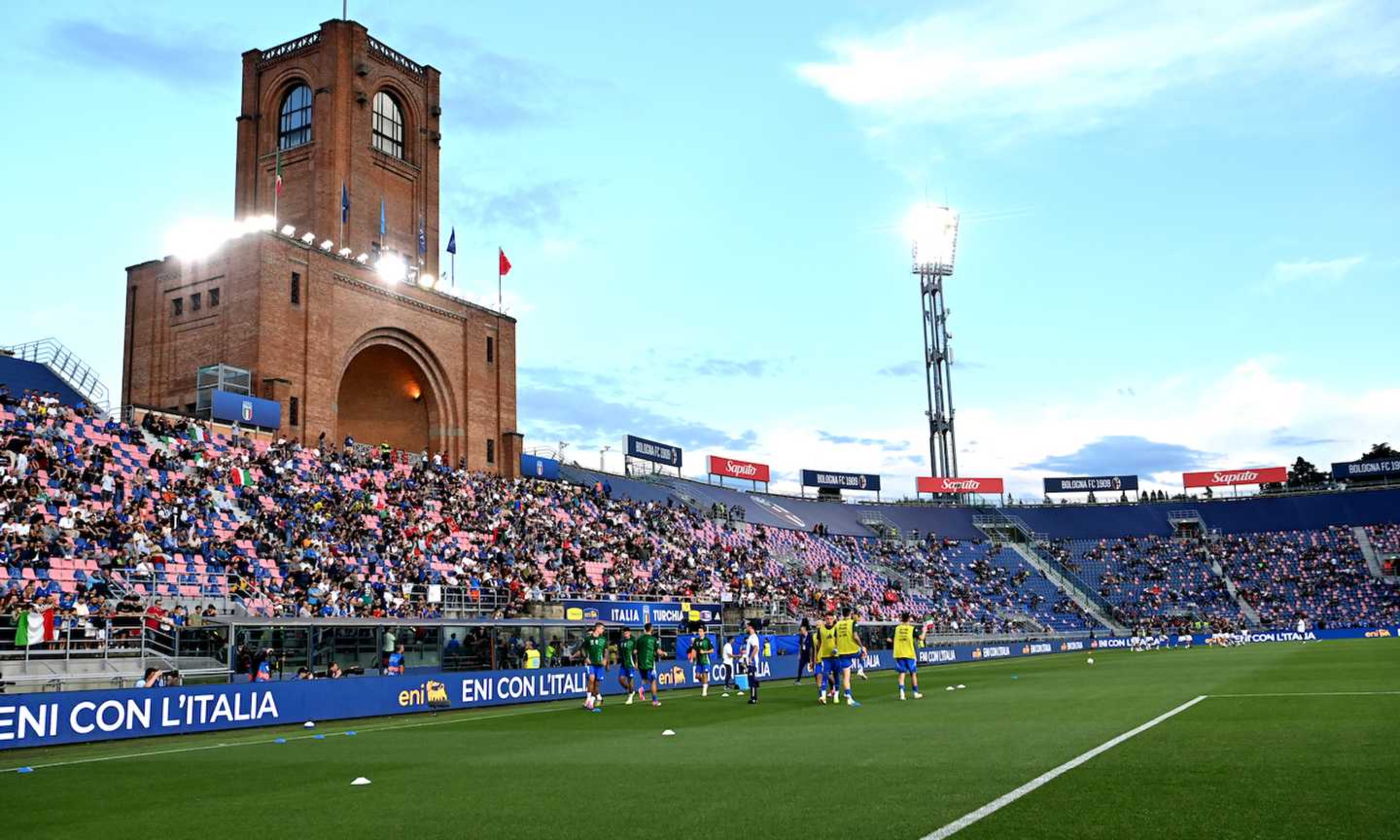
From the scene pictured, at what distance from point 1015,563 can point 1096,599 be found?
6768 millimetres

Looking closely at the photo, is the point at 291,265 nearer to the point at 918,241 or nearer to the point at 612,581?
the point at 612,581

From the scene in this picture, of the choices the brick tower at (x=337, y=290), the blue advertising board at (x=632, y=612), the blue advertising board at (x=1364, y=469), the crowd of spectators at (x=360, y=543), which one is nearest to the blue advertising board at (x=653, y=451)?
the crowd of spectators at (x=360, y=543)

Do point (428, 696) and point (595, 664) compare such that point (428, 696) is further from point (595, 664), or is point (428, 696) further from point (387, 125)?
point (387, 125)

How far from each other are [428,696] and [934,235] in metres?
69.7

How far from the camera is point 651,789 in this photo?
452 inches

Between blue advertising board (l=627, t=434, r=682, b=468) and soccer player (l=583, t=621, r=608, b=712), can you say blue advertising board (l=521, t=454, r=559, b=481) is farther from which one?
soccer player (l=583, t=621, r=608, b=712)

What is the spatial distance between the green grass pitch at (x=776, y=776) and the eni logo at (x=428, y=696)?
469 cm

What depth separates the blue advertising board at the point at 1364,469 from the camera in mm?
91637

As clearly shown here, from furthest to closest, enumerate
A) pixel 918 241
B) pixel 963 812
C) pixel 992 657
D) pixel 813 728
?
pixel 918 241 → pixel 992 657 → pixel 813 728 → pixel 963 812

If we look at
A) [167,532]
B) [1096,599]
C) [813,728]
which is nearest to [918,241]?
[1096,599]

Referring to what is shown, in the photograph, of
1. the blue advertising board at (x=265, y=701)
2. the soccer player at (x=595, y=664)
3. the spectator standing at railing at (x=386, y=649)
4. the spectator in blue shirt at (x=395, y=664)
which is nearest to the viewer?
the blue advertising board at (x=265, y=701)

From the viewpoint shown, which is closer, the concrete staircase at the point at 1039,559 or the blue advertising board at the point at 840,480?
the concrete staircase at the point at 1039,559

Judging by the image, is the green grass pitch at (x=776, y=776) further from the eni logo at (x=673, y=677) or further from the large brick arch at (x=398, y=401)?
the large brick arch at (x=398, y=401)

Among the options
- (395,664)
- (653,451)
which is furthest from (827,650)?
(653,451)
